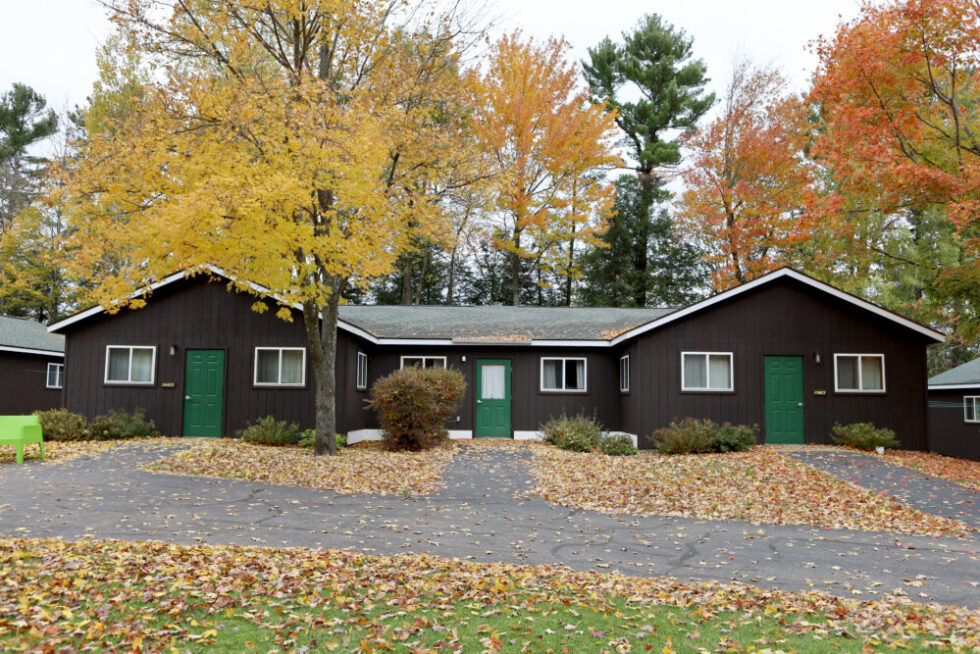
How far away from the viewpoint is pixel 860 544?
316 inches

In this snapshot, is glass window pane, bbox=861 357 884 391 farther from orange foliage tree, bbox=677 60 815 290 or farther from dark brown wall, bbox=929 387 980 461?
orange foliage tree, bbox=677 60 815 290

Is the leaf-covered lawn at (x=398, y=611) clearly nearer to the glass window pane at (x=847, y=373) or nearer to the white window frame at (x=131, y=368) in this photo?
the white window frame at (x=131, y=368)

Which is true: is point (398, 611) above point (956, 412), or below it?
below

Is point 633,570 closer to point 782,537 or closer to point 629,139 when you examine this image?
point 782,537

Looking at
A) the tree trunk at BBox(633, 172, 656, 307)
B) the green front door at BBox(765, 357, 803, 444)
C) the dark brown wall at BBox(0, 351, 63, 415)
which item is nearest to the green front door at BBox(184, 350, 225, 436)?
the dark brown wall at BBox(0, 351, 63, 415)

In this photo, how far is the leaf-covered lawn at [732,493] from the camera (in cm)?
935

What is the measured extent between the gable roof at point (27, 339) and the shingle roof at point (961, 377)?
28024mm

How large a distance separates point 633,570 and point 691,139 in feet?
87.4

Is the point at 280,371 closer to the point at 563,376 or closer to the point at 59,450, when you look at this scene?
the point at 59,450

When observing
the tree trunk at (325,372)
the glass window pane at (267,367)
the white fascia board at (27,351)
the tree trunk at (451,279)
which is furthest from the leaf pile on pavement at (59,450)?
the tree trunk at (451,279)

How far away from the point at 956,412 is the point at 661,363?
32.5 feet

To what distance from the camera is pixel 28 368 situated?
2253 cm

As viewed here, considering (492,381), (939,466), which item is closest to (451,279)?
(492,381)

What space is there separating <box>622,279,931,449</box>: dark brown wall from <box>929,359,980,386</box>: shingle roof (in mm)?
3388
